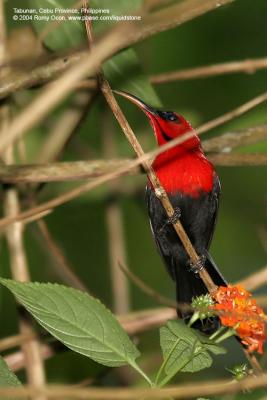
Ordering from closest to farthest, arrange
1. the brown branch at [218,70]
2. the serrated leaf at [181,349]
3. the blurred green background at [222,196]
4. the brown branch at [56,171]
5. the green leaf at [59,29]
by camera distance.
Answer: the serrated leaf at [181,349] → the brown branch at [218,70] → the brown branch at [56,171] → the green leaf at [59,29] → the blurred green background at [222,196]

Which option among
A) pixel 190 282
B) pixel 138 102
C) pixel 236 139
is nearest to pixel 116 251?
pixel 190 282

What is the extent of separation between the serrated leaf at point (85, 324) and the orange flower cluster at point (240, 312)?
27 cm

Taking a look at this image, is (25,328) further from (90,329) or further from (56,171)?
(90,329)

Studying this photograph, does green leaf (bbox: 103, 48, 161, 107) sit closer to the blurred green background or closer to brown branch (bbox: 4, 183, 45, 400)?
brown branch (bbox: 4, 183, 45, 400)

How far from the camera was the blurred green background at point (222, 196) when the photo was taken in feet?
16.4

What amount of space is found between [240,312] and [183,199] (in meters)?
1.93

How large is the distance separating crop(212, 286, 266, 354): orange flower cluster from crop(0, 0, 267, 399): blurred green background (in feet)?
9.11

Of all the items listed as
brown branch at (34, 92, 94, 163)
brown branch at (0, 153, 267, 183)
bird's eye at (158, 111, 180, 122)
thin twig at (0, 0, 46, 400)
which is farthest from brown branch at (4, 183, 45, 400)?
bird's eye at (158, 111, 180, 122)

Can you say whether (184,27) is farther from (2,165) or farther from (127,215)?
(2,165)

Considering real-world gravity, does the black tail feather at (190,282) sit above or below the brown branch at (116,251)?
below

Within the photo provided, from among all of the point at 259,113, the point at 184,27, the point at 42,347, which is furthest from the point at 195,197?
the point at 184,27

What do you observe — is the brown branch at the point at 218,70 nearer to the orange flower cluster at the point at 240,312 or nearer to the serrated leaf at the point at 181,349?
the orange flower cluster at the point at 240,312

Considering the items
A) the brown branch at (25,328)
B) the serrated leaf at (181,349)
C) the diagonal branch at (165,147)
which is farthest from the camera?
the brown branch at (25,328)

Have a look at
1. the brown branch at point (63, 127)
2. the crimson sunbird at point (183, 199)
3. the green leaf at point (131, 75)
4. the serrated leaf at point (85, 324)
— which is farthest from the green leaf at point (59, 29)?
the serrated leaf at point (85, 324)
